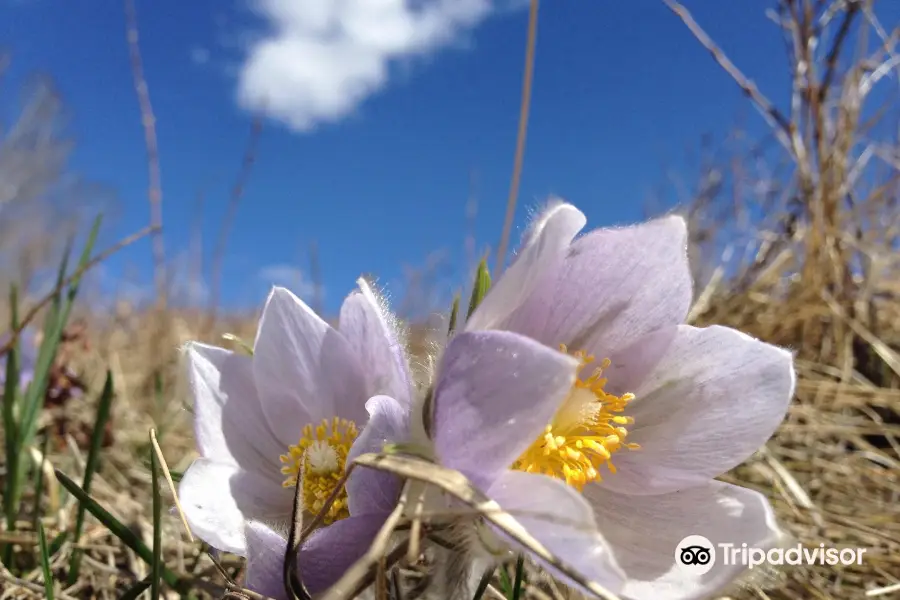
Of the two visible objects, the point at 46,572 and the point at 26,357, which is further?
the point at 26,357

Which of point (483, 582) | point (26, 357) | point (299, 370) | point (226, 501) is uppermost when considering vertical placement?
point (26, 357)

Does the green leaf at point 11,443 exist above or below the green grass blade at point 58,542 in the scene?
above

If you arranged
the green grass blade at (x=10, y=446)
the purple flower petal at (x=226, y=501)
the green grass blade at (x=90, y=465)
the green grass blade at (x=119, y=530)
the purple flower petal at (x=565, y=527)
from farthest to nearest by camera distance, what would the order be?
the green grass blade at (x=10, y=446)
the green grass blade at (x=90, y=465)
the green grass blade at (x=119, y=530)
the purple flower petal at (x=226, y=501)
the purple flower petal at (x=565, y=527)

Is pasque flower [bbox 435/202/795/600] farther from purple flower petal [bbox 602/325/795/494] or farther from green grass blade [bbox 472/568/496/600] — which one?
green grass blade [bbox 472/568/496/600]

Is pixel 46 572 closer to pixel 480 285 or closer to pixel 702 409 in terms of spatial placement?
pixel 480 285

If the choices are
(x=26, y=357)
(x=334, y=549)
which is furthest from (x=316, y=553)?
(x=26, y=357)

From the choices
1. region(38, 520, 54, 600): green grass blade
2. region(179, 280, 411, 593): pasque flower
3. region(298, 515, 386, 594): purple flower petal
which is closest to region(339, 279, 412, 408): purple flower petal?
region(179, 280, 411, 593): pasque flower

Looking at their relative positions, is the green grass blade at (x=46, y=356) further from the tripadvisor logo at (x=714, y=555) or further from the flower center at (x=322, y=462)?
the tripadvisor logo at (x=714, y=555)

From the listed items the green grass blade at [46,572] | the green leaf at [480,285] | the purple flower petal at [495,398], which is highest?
the green leaf at [480,285]

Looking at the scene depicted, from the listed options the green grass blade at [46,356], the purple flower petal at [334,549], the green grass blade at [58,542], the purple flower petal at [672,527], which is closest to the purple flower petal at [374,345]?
the purple flower petal at [334,549]
